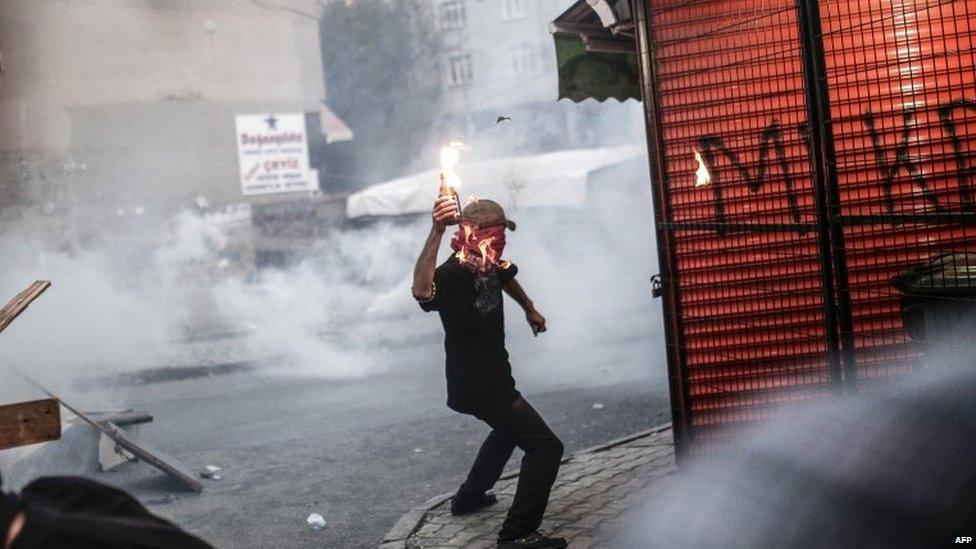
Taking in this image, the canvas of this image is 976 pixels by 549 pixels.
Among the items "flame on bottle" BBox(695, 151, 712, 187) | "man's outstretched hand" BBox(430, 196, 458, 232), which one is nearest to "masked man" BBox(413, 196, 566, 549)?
"man's outstretched hand" BBox(430, 196, 458, 232)

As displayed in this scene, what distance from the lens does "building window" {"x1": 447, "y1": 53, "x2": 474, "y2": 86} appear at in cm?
3177

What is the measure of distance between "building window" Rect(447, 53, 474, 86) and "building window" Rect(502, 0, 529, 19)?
1.62m

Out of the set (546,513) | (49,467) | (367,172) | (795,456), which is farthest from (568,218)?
(795,456)

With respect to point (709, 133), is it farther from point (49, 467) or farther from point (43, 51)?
point (43, 51)

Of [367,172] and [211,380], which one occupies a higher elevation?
[367,172]

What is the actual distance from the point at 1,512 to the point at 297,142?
27747mm

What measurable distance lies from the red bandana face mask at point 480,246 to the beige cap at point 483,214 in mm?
29

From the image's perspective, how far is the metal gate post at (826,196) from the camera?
17.0 feet

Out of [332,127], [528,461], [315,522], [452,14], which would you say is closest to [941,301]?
[528,461]

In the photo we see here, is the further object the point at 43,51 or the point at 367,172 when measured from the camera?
the point at 367,172

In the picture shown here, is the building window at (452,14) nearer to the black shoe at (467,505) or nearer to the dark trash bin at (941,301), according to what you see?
the black shoe at (467,505)

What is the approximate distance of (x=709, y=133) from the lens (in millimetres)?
5898

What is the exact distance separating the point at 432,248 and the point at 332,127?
2579 centimetres

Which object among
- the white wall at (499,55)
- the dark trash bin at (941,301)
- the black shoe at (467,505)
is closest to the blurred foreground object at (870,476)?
the dark trash bin at (941,301)
